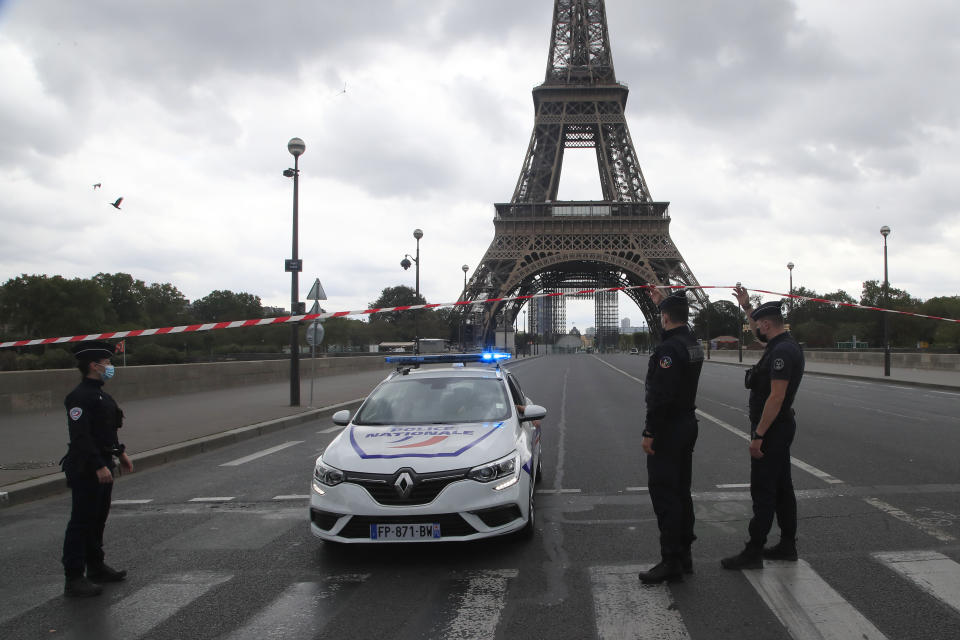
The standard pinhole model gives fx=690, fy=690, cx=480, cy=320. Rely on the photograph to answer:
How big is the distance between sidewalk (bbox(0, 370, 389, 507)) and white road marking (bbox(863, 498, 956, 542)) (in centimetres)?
820

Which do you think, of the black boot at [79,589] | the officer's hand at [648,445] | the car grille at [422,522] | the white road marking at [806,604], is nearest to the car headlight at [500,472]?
the car grille at [422,522]

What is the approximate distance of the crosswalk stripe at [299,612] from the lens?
364cm

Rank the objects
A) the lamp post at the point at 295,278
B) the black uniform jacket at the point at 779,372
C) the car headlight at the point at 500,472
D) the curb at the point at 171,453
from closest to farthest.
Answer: the black uniform jacket at the point at 779,372 < the car headlight at the point at 500,472 < the curb at the point at 171,453 < the lamp post at the point at 295,278

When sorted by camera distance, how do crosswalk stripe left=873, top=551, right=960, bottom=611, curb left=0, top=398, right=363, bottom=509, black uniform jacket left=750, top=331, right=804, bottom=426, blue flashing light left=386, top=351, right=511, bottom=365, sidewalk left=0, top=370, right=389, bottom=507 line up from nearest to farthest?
crosswalk stripe left=873, top=551, right=960, bottom=611 → black uniform jacket left=750, top=331, right=804, bottom=426 → blue flashing light left=386, top=351, right=511, bottom=365 → curb left=0, top=398, right=363, bottom=509 → sidewalk left=0, top=370, right=389, bottom=507

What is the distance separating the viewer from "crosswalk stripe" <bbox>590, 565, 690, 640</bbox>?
357 cm

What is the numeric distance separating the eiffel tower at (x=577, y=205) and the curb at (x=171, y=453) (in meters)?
38.5

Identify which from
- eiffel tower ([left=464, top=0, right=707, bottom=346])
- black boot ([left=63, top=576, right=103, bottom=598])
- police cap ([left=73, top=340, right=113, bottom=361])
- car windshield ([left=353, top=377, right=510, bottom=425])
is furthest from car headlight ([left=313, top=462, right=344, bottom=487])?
eiffel tower ([left=464, top=0, right=707, bottom=346])

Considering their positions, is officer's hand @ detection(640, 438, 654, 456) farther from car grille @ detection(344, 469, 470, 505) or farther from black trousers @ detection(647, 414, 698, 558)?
car grille @ detection(344, 469, 470, 505)

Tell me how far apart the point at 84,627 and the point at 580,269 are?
65.7m

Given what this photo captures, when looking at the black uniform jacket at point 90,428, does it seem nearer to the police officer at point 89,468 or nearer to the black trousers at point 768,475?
the police officer at point 89,468

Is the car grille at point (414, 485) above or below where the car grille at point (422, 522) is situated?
above

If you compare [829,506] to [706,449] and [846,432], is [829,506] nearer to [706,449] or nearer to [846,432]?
[706,449]

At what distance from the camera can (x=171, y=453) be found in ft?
31.3

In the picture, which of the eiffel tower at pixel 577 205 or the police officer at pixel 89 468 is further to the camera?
the eiffel tower at pixel 577 205
